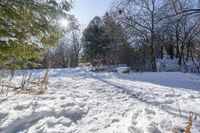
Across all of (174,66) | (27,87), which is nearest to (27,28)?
(27,87)

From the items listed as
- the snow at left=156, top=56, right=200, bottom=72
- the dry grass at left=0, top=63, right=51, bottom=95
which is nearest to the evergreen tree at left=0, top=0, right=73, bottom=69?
the dry grass at left=0, top=63, right=51, bottom=95

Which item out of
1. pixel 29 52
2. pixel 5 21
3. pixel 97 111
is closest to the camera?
pixel 97 111

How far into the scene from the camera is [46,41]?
568 centimetres

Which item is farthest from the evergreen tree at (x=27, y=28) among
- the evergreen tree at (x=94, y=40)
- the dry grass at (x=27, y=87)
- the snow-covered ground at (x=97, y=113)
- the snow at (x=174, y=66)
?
the evergreen tree at (x=94, y=40)

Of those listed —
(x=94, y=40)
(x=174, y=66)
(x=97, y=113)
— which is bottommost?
(x=97, y=113)

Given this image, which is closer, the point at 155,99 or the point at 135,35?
the point at 155,99

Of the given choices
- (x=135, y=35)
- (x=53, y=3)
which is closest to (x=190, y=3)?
(x=135, y=35)

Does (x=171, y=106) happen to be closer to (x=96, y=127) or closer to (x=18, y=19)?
(x=96, y=127)

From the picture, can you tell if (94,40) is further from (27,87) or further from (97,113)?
(97,113)

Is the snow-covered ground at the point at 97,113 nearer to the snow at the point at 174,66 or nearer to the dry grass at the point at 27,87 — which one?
the dry grass at the point at 27,87

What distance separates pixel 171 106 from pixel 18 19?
3.05 m

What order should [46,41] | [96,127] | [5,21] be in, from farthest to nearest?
[46,41], [5,21], [96,127]

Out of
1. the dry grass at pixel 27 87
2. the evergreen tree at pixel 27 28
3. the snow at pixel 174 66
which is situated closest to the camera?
the evergreen tree at pixel 27 28

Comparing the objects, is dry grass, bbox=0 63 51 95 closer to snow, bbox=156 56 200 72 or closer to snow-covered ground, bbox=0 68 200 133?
snow-covered ground, bbox=0 68 200 133
